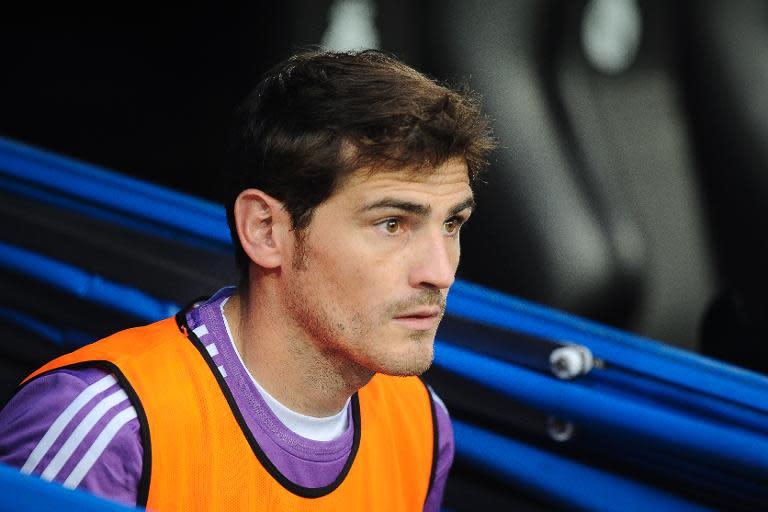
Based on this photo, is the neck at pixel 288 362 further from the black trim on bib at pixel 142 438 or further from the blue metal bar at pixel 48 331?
the blue metal bar at pixel 48 331

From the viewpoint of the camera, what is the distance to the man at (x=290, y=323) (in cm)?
95

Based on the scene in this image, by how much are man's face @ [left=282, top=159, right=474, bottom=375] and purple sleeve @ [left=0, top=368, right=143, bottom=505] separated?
192 mm

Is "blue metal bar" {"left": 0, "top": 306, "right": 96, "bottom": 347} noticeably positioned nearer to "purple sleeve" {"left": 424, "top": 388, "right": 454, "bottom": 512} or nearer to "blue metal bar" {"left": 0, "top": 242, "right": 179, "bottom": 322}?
"blue metal bar" {"left": 0, "top": 242, "right": 179, "bottom": 322}

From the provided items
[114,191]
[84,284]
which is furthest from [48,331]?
[114,191]

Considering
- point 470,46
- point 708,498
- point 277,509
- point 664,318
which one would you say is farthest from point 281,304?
point 664,318

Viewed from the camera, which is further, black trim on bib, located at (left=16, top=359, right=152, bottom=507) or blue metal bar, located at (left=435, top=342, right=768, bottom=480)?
blue metal bar, located at (left=435, top=342, right=768, bottom=480)

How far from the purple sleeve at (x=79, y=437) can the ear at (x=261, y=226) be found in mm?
168

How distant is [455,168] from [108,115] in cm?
113

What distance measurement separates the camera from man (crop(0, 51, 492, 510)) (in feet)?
3.10

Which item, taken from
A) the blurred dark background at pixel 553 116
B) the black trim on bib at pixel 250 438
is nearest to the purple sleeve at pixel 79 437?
the black trim on bib at pixel 250 438

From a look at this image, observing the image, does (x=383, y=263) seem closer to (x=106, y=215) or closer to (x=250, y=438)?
(x=250, y=438)

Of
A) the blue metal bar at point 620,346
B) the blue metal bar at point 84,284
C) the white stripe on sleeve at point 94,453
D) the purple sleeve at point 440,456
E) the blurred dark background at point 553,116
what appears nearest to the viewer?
the white stripe on sleeve at point 94,453

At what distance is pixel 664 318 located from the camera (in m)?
1.83

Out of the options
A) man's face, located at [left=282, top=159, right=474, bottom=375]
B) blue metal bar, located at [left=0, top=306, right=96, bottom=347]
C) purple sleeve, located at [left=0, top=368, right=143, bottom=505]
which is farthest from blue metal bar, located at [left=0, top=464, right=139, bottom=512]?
blue metal bar, located at [left=0, top=306, right=96, bottom=347]
